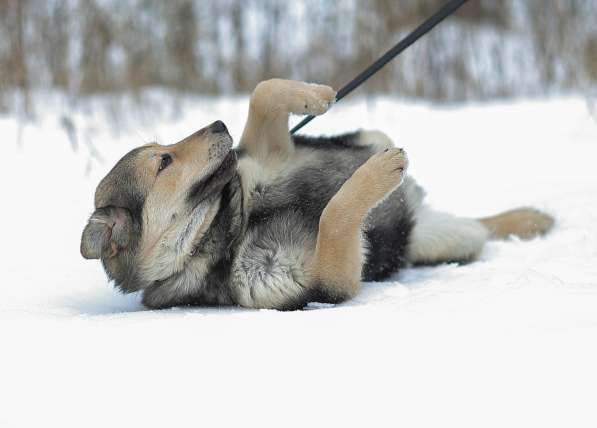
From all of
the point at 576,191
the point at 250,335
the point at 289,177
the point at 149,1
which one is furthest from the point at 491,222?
the point at 149,1

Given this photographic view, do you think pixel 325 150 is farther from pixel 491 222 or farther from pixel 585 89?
pixel 585 89

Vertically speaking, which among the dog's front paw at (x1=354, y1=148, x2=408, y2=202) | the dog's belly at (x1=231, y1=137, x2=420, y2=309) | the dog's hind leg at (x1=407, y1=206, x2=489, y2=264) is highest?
the dog's front paw at (x1=354, y1=148, x2=408, y2=202)

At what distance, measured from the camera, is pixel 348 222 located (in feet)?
9.71

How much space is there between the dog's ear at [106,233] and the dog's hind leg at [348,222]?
770 mm

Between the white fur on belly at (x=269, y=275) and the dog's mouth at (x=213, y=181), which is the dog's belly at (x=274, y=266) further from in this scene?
the dog's mouth at (x=213, y=181)

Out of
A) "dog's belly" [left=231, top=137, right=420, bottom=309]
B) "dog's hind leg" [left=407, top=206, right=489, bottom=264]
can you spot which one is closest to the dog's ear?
"dog's belly" [left=231, top=137, right=420, bottom=309]

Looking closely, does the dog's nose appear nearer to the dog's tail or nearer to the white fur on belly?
the white fur on belly

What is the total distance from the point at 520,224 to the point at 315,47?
540cm

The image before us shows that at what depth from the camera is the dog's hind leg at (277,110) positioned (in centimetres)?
344

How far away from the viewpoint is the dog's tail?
414 cm

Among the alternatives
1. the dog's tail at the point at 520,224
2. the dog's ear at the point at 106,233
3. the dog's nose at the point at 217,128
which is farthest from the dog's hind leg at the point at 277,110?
the dog's tail at the point at 520,224

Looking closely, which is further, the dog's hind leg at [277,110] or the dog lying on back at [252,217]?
the dog's hind leg at [277,110]

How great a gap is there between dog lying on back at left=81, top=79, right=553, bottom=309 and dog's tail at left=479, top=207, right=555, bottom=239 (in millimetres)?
851

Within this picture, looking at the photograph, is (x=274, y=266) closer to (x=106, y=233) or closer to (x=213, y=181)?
(x=213, y=181)
